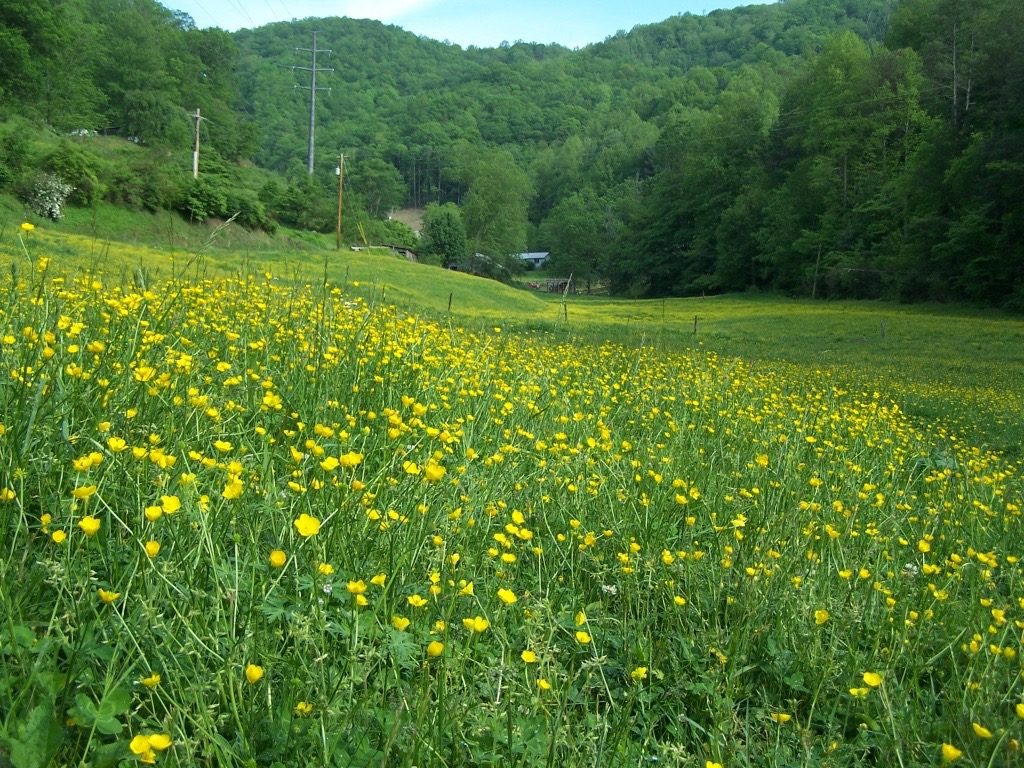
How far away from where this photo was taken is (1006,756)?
5.57 ft

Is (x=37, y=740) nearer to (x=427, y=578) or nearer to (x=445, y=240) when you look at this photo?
(x=427, y=578)

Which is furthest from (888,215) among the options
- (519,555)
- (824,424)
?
(519,555)

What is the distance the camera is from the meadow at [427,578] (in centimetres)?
147

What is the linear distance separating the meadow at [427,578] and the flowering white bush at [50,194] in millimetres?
29113

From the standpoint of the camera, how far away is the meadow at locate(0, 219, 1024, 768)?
147cm

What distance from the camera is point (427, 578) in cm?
212

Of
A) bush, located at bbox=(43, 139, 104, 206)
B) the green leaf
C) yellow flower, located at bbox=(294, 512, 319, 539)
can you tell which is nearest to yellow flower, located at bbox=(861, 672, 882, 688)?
yellow flower, located at bbox=(294, 512, 319, 539)

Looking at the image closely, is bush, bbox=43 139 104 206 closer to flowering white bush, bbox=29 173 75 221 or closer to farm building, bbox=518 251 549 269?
flowering white bush, bbox=29 173 75 221

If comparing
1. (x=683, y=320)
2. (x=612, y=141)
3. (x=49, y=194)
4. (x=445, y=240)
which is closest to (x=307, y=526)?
(x=683, y=320)

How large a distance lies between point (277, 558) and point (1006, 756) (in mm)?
1602

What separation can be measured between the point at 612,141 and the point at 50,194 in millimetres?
89017

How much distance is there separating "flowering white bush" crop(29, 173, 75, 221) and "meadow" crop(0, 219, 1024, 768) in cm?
2911

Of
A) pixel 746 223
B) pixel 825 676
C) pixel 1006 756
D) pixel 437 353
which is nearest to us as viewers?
pixel 1006 756

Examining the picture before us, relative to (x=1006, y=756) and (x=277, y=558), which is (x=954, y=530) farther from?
(x=277, y=558)
